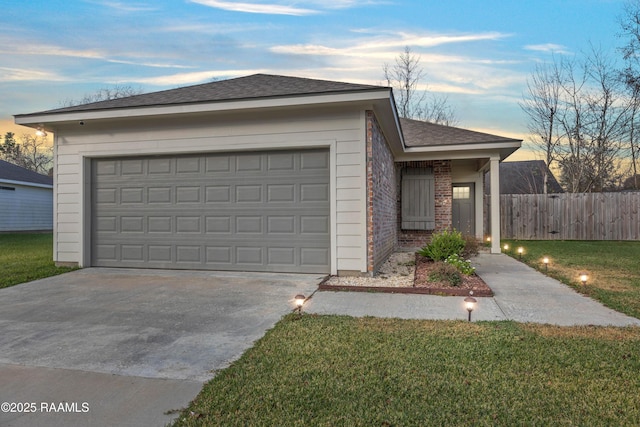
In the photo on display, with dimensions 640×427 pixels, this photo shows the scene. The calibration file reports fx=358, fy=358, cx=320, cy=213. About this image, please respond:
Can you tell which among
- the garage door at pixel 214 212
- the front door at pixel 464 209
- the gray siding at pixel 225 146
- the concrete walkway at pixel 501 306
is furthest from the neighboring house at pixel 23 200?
the front door at pixel 464 209

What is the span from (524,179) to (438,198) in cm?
1516

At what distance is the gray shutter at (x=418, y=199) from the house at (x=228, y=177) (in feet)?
10.9

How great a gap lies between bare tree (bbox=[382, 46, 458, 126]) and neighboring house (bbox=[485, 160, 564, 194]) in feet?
16.9

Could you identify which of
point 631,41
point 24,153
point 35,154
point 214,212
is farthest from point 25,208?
point 631,41

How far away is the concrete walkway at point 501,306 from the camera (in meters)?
3.93

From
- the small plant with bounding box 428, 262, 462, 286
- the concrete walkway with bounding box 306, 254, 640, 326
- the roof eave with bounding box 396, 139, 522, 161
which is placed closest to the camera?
the concrete walkway with bounding box 306, 254, 640, 326

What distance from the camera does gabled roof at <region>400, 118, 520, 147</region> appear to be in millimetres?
9505

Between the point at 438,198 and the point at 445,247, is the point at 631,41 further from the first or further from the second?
the point at 445,247

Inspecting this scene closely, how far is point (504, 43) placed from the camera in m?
11.8

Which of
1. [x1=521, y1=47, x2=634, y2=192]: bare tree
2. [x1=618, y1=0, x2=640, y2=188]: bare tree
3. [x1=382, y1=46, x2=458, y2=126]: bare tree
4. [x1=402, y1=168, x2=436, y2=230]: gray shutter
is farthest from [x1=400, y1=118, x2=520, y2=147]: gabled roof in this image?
[x1=382, y1=46, x2=458, y2=126]: bare tree

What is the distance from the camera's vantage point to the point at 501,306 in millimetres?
4418

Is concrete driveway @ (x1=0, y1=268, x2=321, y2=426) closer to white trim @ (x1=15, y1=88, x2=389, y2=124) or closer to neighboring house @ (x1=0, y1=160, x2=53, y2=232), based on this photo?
white trim @ (x1=15, y1=88, x2=389, y2=124)

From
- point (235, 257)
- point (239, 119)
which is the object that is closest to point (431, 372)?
point (235, 257)

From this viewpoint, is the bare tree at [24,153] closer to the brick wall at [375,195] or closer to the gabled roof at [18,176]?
the gabled roof at [18,176]
